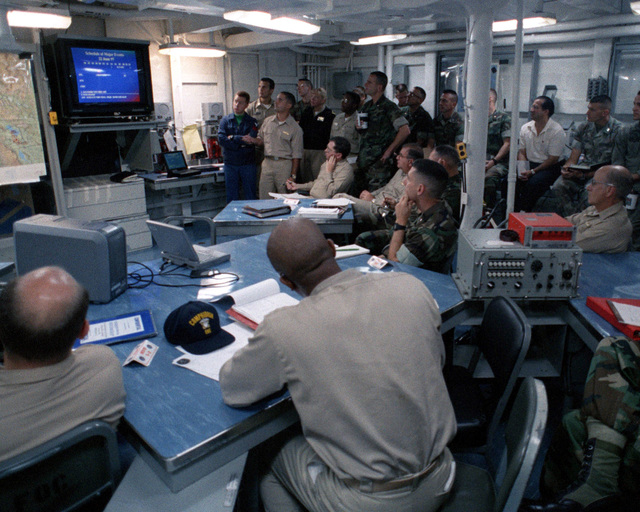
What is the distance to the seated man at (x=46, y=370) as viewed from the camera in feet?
3.90

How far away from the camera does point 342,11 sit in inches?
151

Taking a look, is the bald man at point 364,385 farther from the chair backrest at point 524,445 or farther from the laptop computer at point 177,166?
the laptop computer at point 177,166

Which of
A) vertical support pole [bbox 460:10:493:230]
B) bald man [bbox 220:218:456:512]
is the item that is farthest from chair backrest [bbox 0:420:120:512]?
vertical support pole [bbox 460:10:493:230]

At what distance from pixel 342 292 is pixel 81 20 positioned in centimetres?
576

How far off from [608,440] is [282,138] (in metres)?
4.80

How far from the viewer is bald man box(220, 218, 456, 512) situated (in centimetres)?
120

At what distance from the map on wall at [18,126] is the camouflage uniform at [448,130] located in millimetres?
4396

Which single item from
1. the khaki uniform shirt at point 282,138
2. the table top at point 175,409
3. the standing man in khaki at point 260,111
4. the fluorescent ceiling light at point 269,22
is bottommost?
the table top at point 175,409

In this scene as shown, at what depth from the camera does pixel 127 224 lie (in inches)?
205

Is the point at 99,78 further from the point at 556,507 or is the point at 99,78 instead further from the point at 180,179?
the point at 556,507

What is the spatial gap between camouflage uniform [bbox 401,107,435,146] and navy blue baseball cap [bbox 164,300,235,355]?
485 centimetres

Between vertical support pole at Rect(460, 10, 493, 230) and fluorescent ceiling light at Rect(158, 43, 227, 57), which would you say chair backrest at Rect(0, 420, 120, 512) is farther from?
fluorescent ceiling light at Rect(158, 43, 227, 57)

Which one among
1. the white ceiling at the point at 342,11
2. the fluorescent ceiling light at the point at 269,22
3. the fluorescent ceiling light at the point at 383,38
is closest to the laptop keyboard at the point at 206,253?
the white ceiling at the point at 342,11

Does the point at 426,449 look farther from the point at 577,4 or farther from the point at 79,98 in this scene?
the point at 577,4
